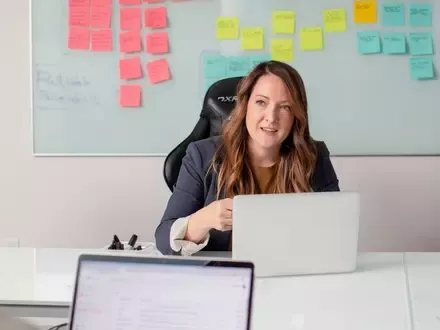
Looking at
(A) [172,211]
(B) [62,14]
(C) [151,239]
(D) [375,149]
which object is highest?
(B) [62,14]

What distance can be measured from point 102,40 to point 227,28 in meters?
0.59

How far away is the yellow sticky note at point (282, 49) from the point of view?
2.72 meters

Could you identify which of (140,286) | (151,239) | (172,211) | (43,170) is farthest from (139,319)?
(43,170)

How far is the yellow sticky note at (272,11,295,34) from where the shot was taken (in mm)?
2707

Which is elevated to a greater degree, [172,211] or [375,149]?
[375,149]

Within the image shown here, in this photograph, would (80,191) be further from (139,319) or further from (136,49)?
(139,319)

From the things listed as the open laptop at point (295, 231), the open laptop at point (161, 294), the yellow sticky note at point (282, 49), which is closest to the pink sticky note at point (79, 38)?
the yellow sticky note at point (282, 49)

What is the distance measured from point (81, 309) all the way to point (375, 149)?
6.77 feet

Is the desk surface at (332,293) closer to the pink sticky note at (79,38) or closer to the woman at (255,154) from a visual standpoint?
the woman at (255,154)

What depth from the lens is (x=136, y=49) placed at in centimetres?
280

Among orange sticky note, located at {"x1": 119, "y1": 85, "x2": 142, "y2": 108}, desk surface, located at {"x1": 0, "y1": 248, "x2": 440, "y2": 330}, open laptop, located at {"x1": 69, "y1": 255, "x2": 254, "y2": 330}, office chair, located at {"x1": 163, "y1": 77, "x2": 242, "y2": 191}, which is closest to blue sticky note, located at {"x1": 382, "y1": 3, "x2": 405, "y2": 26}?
office chair, located at {"x1": 163, "y1": 77, "x2": 242, "y2": 191}

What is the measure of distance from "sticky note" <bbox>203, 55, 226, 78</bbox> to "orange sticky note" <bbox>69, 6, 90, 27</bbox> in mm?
586

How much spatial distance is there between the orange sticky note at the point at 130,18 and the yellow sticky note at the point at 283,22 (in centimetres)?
63

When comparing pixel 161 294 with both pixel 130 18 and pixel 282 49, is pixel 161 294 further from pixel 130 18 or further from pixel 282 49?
pixel 130 18
